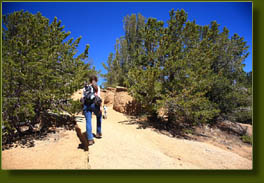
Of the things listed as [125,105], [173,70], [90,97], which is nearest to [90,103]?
[90,97]

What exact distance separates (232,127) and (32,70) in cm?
1352

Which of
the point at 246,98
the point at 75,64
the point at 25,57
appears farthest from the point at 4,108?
the point at 246,98

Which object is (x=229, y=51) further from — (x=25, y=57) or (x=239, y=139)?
(x=25, y=57)

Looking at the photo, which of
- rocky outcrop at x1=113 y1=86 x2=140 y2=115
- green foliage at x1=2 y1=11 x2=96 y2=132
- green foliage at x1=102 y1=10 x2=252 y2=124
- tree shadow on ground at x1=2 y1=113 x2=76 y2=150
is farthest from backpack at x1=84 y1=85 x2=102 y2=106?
rocky outcrop at x1=113 y1=86 x2=140 y2=115

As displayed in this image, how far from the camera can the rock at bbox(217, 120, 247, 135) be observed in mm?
11111

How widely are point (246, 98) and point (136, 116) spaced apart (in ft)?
27.0

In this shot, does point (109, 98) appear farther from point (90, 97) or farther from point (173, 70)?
point (90, 97)

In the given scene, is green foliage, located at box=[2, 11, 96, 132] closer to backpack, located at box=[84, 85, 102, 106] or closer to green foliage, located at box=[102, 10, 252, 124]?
backpack, located at box=[84, 85, 102, 106]

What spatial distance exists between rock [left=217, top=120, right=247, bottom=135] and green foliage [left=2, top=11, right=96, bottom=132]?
450 inches

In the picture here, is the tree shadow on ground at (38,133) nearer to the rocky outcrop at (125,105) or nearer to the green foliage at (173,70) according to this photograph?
the green foliage at (173,70)

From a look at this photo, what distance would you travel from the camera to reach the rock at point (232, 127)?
11.1m

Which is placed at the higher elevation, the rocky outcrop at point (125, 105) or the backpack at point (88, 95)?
the backpack at point (88, 95)

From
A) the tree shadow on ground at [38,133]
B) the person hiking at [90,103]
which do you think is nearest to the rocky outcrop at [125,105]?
the tree shadow on ground at [38,133]

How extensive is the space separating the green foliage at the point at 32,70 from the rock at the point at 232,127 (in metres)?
11.4
